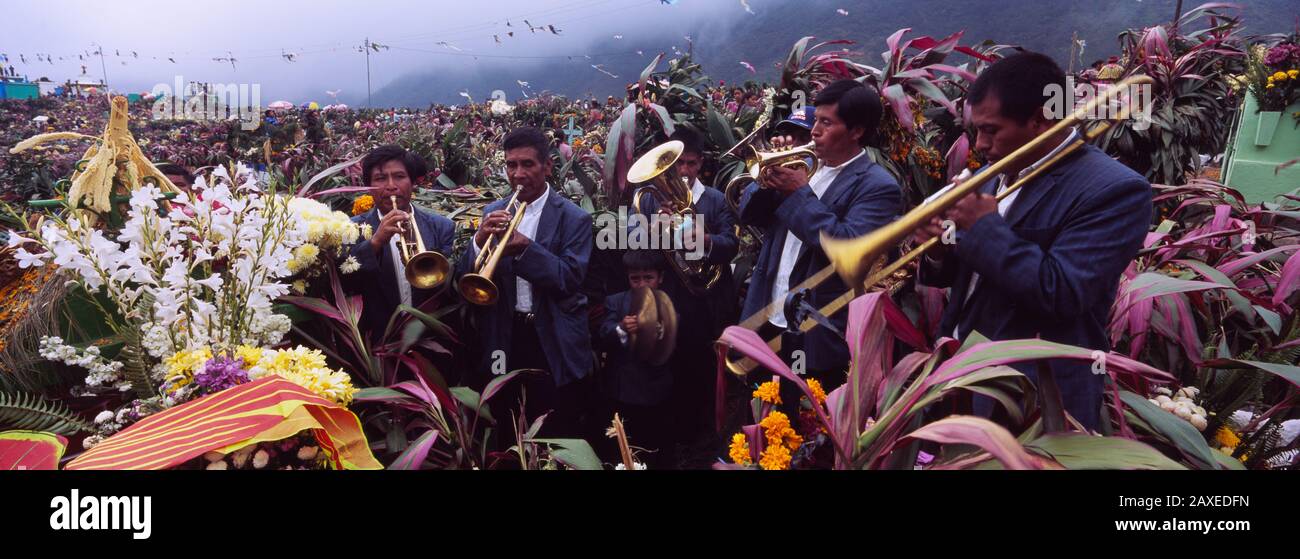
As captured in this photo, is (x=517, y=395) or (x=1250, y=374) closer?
(x=1250, y=374)

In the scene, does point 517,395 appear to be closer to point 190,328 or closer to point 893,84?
point 190,328

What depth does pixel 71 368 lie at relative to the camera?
4.85 ft

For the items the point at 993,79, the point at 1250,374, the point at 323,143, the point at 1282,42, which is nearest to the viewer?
the point at 993,79

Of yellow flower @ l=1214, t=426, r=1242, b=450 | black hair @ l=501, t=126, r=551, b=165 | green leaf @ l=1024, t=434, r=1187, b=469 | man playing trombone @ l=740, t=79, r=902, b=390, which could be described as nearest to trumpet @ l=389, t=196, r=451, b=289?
black hair @ l=501, t=126, r=551, b=165

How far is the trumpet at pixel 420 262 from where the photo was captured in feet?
8.73

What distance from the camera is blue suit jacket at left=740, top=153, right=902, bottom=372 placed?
2.28m

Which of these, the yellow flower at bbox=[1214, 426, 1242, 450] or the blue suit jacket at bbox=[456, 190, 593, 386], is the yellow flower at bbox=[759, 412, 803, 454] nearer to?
the yellow flower at bbox=[1214, 426, 1242, 450]

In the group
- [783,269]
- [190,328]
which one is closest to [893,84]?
[783,269]

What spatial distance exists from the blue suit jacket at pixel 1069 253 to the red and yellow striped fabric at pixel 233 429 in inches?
54.1

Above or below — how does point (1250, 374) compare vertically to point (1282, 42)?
below

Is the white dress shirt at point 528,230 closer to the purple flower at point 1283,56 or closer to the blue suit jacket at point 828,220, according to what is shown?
the blue suit jacket at point 828,220

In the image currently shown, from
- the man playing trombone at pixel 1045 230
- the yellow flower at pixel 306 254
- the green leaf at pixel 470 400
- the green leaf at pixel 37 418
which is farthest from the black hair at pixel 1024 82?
the green leaf at pixel 37 418

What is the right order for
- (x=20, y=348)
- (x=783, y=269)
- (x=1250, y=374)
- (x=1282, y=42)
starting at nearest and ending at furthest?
(x=20, y=348)
(x=1250, y=374)
(x=783, y=269)
(x=1282, y=42)

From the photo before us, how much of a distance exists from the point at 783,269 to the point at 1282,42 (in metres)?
6.56
